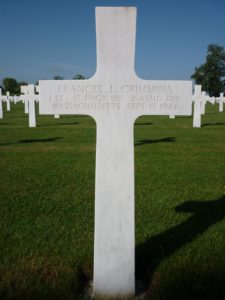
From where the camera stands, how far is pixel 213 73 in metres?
82.5

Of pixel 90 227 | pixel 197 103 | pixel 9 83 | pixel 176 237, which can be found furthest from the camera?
pixel 9 83

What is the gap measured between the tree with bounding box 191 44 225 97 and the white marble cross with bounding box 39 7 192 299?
272 ft

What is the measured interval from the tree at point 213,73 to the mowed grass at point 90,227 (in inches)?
3098

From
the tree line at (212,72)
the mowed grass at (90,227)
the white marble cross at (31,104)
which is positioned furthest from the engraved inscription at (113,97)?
the tree line at (212,72)

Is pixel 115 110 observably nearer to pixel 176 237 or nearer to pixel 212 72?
pixel 176 237

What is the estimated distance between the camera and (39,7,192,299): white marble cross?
8.00ft

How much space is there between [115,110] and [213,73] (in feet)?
280

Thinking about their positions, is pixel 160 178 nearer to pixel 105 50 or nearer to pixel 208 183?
pixel 208 183

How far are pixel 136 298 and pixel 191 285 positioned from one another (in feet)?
1.45

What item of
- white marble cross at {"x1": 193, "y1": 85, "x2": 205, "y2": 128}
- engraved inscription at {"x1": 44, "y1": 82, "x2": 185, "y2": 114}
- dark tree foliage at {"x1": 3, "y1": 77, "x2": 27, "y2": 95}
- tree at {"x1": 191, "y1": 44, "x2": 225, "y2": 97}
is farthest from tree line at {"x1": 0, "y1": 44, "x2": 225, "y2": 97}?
engraved inscription at {"x1": 44, "y1": 82, "x2": 185, "y2": 114}

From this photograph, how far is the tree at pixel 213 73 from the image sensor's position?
82.3 m

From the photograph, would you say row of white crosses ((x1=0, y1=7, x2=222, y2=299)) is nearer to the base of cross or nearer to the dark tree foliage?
the base of cross

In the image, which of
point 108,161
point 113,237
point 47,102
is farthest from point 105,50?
point 113,237

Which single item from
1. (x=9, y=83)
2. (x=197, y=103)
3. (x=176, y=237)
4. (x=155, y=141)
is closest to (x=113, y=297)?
(x=176, y=237)
